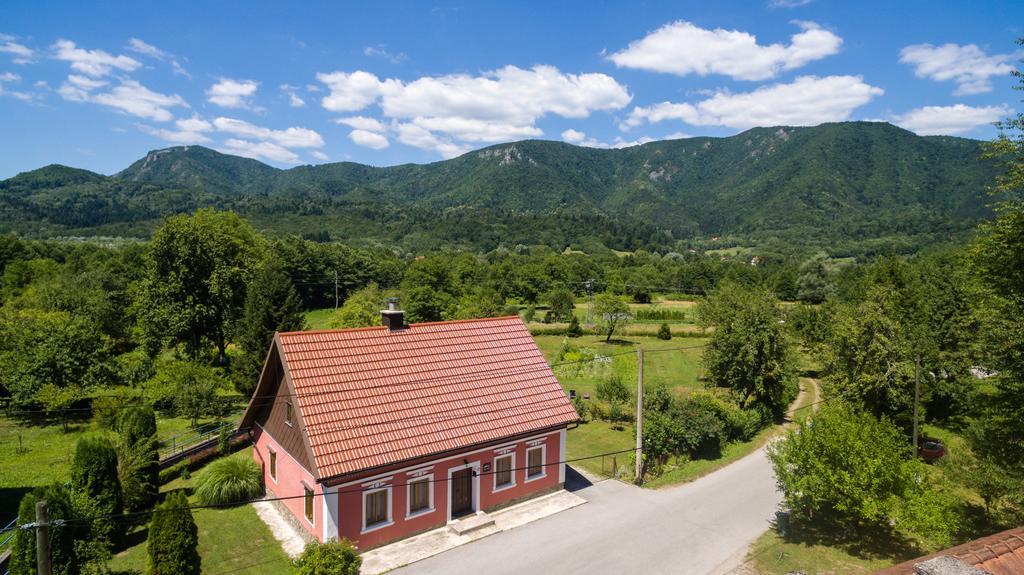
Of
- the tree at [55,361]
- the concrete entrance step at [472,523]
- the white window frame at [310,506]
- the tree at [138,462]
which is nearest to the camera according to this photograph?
the white window frame at [310,506]

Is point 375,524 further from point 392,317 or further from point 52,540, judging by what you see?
point 52,540

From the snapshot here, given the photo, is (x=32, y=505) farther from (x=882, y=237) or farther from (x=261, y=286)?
(x=882, y=237)

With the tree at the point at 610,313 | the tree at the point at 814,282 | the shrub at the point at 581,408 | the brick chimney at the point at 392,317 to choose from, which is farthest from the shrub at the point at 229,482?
the tree at the point at 814,282

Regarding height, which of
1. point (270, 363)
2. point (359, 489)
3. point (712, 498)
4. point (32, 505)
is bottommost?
point (712, 498)

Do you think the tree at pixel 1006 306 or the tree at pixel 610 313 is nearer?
the tree at pixel 1006 306

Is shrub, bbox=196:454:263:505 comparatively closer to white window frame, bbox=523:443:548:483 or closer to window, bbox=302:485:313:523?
window, bbox=302:485:313:523

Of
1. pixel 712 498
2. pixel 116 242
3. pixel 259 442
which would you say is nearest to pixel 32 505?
pixel 259 442

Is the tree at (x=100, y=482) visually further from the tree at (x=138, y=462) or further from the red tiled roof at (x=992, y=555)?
the red tiled roof at (x=992, y=555)

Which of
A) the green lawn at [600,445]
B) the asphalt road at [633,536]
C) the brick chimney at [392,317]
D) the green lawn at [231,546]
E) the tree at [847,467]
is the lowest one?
the green lawn at [600,445]
